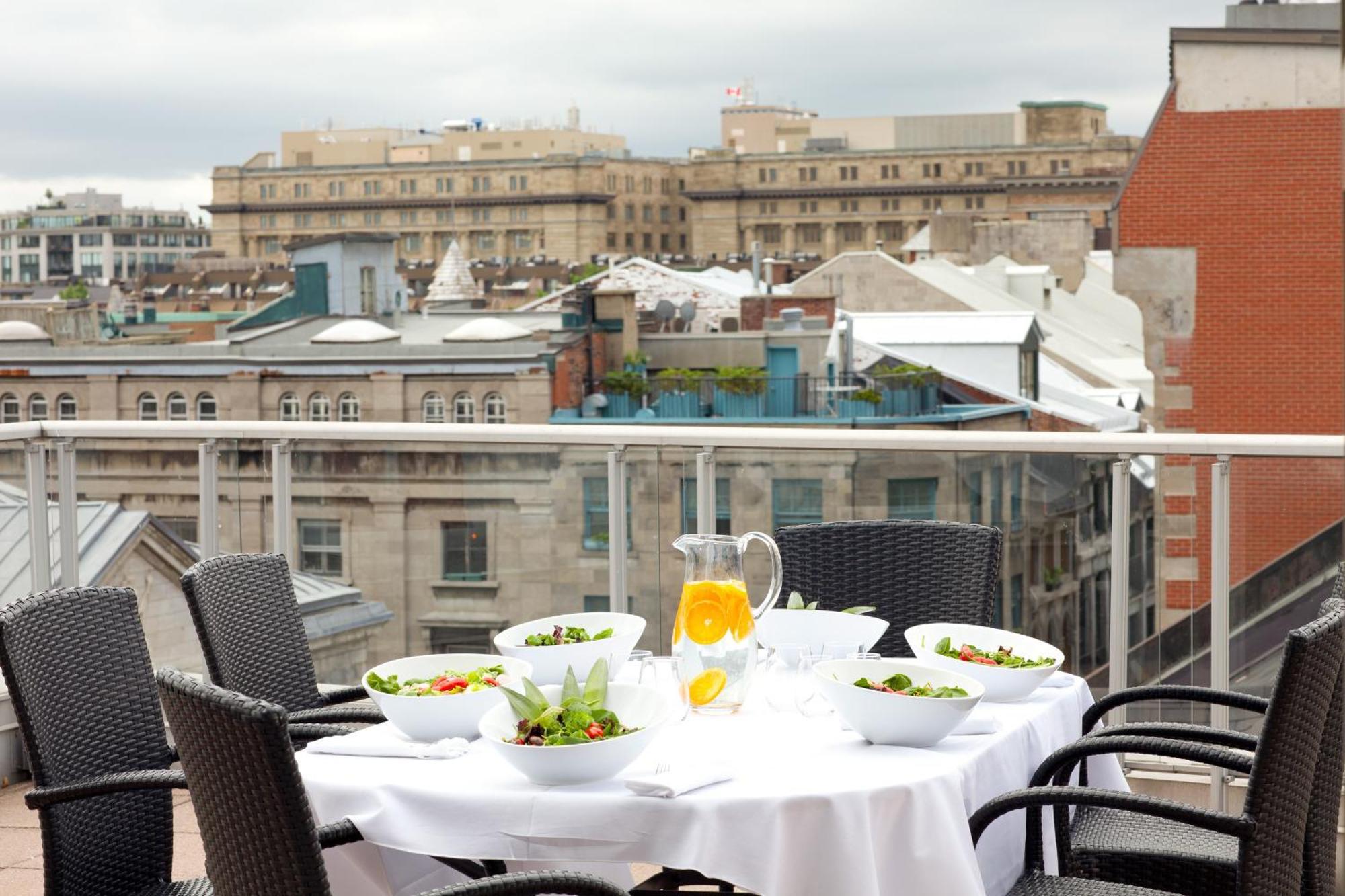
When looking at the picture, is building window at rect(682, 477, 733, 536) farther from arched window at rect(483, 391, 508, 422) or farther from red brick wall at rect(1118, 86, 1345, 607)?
arched window at rect(483, 391, 508, 422)

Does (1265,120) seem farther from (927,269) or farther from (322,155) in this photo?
(322,155)

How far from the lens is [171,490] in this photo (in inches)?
208

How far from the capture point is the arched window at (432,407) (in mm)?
43250

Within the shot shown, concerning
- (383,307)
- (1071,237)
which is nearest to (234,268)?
(383,307)

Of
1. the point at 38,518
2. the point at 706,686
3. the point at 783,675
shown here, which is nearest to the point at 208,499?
the point at 38,518

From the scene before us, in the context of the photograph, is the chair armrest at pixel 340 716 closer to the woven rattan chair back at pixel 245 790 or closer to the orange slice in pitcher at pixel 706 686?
the orange slice in pitcher at pixel 706 686

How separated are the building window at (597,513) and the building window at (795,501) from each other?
43 cm

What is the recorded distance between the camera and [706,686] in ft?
9.16

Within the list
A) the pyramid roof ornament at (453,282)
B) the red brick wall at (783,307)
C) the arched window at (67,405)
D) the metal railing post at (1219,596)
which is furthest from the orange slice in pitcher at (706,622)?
the pyramid roof ornament at (453,282)

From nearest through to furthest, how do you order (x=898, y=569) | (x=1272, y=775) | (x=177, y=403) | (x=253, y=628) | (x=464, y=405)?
(x=1272, y=775) → (x=253, y=628) → (x=898, y=569) → (x=464, y=405) → (x=177, y=403)

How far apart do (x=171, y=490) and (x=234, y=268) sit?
107 meters

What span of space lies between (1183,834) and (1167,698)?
27 cm

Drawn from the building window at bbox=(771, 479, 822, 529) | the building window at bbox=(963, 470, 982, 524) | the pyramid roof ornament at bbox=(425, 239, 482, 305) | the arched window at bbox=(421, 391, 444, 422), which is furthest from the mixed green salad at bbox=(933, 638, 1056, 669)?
the pyramid roof ornament at bbox=(425, 239, 482, 305)

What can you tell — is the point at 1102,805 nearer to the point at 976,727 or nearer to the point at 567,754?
the point at 976,727
